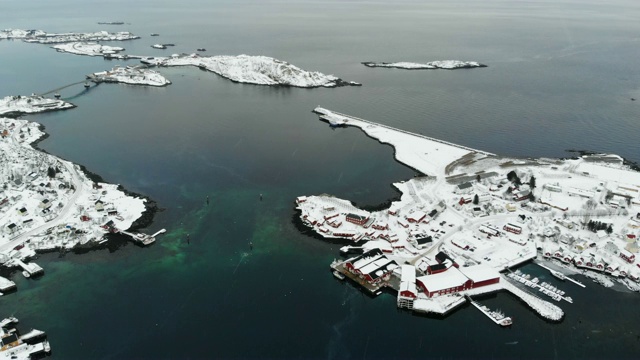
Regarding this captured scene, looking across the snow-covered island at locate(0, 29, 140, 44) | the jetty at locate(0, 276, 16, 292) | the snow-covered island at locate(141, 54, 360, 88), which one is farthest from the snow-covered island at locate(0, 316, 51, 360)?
the snow-covered island at locate(0, 29, 140, 44)

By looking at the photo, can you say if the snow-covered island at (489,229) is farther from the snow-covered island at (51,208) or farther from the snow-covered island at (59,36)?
the snow-covered island at (59,36)

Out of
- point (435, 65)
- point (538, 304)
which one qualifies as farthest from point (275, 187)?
point (435, 65)

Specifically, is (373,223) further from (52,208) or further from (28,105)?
(28,105)

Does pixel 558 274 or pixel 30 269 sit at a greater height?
pixel 558 274

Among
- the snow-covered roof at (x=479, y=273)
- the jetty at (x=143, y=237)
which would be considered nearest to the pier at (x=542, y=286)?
the snow-covered roof at (x=479, y=273)

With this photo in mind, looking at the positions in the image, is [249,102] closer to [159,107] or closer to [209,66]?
[159,107]

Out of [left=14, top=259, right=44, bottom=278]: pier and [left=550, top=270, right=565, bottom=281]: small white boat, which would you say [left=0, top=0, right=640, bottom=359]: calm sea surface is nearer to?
[left=14, top=259, right=44, bottom=278]: pier

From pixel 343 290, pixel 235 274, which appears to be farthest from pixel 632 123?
pixel 235 274
